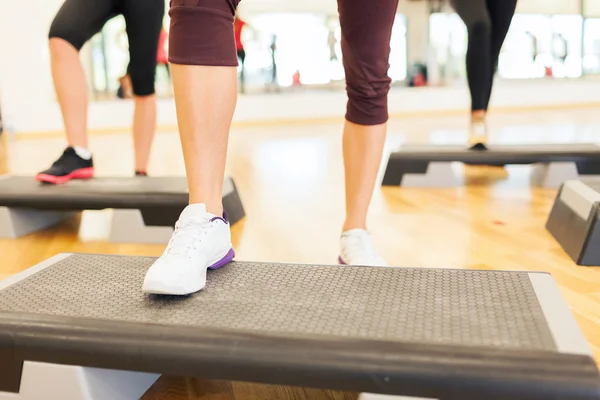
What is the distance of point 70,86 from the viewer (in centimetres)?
189

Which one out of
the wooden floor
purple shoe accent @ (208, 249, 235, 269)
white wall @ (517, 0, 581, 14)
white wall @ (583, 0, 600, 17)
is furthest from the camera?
white wall @ (583, 0, 600, 17)

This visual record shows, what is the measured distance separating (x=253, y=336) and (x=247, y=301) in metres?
0.15

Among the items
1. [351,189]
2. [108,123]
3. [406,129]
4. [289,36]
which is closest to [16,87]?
[108,123]

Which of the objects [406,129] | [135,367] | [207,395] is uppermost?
[135,367]

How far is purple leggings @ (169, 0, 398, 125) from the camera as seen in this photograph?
3.26 ft

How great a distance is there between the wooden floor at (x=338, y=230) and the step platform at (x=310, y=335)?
139 millimetres

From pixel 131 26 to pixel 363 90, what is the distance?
102 centimetres

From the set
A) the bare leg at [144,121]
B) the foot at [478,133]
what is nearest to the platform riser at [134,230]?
the bare leg at [144,121]

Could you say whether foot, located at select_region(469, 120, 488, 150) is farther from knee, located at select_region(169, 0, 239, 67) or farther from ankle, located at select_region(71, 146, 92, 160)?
knee, located at select_region(169, 0, 239, 67)

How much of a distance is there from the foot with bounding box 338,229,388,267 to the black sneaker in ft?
3.22

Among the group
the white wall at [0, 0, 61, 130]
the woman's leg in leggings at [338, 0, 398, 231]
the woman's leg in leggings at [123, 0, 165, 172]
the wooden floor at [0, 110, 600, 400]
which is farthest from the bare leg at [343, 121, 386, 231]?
the white wall at [0, 0, 61, 130]

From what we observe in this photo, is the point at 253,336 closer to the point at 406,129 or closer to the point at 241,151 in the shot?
the point at 241,151

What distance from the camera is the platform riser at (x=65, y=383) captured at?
821 mm

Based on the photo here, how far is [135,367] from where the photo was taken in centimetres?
79
